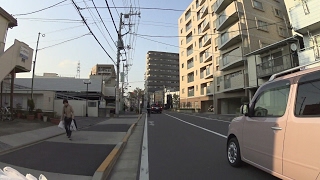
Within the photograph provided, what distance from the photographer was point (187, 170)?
5.89 meters

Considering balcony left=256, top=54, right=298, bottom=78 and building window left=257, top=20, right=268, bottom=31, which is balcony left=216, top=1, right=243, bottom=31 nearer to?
building window left=257, top=20, right=268, bottom=31

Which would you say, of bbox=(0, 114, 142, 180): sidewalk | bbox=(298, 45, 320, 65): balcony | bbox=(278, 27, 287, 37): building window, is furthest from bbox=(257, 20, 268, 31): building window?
bbox=(0, 114, 142, 180): sidewalk

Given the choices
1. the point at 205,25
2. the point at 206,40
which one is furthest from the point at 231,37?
the point at 205,25

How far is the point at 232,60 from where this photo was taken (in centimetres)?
3353

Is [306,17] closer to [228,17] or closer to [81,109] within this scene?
[228,17]

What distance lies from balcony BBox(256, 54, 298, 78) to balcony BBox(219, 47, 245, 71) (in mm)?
4001

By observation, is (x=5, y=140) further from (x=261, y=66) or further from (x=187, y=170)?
(x=261, y=66)

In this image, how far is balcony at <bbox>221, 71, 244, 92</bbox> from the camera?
103ft

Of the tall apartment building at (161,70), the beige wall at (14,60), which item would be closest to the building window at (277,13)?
the beige wall at (14,60)

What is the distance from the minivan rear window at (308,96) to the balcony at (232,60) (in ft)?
92.6

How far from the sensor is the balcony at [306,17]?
18672 millimetres

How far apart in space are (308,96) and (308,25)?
60.7ft

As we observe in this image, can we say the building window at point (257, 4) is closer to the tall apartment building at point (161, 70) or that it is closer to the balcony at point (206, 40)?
the balcony at point (206, 40)

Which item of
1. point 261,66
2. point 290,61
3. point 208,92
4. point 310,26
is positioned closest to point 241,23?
point 261,66
